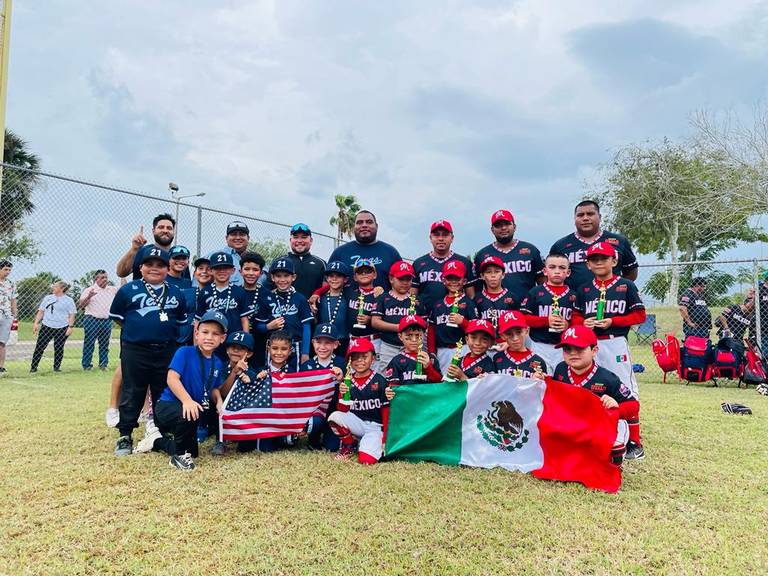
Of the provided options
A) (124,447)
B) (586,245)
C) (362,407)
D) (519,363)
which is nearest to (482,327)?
(519,363)

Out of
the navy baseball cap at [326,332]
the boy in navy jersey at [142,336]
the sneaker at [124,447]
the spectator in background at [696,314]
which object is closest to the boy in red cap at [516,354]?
the navy baseball cap at [326,332]

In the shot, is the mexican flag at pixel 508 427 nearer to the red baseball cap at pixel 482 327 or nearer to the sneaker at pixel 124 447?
the red baseball cap at pixel 482 327

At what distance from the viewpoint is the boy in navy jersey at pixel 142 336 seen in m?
4.72

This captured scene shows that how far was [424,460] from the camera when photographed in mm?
4414

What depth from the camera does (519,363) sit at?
182 inches

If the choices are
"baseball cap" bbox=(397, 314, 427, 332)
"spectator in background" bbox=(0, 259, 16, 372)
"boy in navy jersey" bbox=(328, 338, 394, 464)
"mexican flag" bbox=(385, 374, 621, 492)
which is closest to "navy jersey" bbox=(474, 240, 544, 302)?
"baseball cap" bbox=(397, 314, 427, 332)

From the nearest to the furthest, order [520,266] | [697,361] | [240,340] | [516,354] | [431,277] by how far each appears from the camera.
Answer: [516,354] < [240,340] < [520,266] < [431,277] < [697,361]

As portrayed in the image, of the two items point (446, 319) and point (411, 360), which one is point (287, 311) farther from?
point (446, 319)

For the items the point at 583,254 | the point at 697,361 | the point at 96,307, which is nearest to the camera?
the point at 583,254

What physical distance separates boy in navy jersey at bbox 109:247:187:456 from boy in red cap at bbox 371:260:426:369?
6.62 feet

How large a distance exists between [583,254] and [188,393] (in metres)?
3.98

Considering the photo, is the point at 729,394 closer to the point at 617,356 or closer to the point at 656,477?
the point at 617,356

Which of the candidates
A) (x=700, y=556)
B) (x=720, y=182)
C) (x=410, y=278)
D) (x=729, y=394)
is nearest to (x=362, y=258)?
(x=410, y=278)

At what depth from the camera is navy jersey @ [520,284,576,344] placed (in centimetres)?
489
